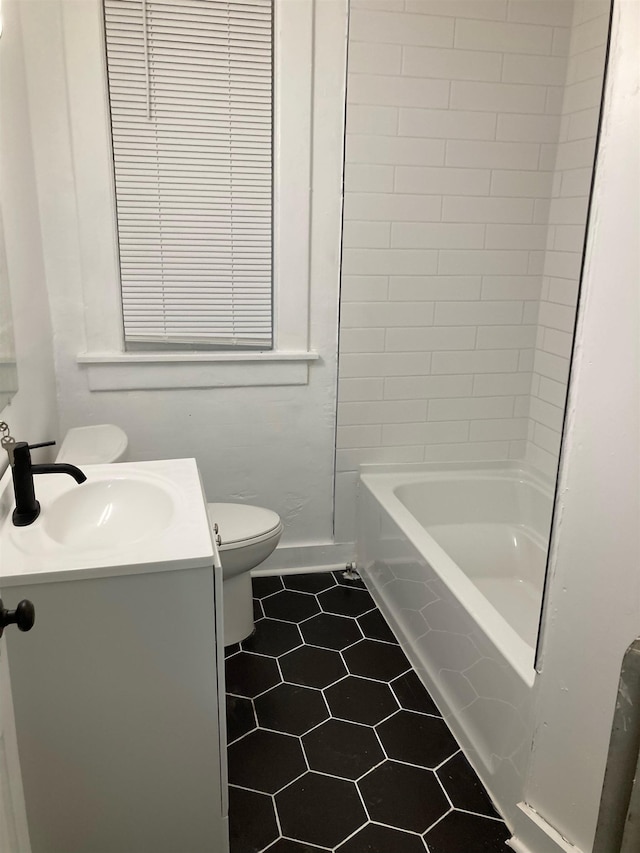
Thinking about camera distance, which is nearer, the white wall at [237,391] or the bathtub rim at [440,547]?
the bathtub rim at [440,547]

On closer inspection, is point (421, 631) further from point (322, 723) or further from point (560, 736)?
point (560, 736)

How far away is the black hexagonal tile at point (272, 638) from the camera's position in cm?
239

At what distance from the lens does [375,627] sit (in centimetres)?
255

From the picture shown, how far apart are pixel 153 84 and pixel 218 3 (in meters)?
0.36

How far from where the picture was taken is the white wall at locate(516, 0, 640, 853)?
117 centimetres

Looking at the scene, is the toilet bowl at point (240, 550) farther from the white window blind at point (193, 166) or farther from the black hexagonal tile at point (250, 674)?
the white window blind at point (193, 166)

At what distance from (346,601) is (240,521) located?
2.19 ft

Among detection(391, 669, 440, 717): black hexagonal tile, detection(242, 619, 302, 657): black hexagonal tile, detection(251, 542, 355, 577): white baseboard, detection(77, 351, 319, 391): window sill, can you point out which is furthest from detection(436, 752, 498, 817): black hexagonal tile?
detection(77, 351, 319, 391): window sill

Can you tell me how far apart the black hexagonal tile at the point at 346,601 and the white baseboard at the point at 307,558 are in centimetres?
18

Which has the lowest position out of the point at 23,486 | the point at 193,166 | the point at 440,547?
the point at 440,547

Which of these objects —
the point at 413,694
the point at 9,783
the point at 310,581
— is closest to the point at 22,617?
the point at 9,783

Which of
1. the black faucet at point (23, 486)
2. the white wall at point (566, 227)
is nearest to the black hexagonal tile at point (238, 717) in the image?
the black faucet at point (23, 486)

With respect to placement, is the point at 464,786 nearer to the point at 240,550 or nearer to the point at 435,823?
the point at 435,823

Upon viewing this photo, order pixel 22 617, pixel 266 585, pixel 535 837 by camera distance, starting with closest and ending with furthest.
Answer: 1. pixel 22 617
2. pixel 535 837
3. pixel 266 585
